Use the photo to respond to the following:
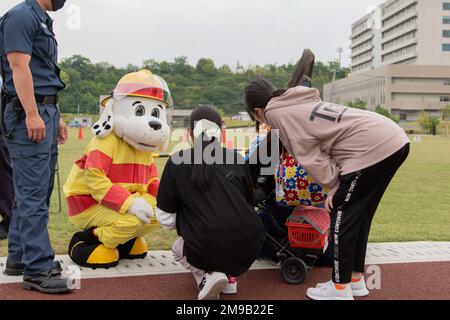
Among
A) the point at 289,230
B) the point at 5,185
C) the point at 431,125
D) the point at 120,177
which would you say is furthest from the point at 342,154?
the point at 431,125

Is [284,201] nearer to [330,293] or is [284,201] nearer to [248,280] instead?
[248,280]

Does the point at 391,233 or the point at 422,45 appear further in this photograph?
the point at 422,45

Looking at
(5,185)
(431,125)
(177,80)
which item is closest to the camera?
(5,185)

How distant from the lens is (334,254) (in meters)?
3.67

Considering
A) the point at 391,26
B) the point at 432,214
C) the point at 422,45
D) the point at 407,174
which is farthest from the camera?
the point at 391,26

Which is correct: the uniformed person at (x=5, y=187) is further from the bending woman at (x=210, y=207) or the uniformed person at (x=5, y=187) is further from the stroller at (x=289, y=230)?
the stroller at (x=289, y=230)

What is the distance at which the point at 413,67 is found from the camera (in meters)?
83.8

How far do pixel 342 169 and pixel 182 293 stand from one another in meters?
1.43

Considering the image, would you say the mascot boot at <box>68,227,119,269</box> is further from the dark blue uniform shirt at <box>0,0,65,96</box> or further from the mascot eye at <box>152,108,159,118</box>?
the dark blue uniform shirt at <box>0,0,65,96</box>

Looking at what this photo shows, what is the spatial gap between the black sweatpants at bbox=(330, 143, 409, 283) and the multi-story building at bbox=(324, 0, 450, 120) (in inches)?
3315

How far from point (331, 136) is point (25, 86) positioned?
206 cm

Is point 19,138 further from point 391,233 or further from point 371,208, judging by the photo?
point 391,233

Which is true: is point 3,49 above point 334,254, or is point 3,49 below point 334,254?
above

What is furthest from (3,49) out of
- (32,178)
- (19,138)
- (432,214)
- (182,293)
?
(432,214)
